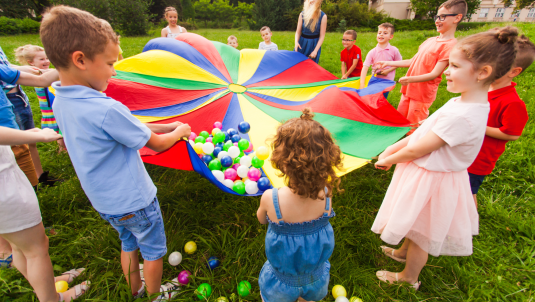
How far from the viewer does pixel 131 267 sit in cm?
158

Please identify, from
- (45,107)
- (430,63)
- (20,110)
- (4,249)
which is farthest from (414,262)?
(45,107)

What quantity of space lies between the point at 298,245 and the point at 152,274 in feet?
2.86

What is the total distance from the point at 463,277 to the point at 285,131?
1.72 meters

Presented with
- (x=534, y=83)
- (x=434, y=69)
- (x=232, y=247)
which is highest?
(x=434, y=69)

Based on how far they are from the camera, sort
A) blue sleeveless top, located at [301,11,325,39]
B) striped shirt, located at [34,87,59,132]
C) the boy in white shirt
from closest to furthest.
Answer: striped shirt, located at [34,87,59,132], blue sleeveless top, located at [301,11,325,39], the boy in white shirt

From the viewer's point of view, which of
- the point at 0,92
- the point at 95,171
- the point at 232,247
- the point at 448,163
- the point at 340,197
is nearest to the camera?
the point at 95,171

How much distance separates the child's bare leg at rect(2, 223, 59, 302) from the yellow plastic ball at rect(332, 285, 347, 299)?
1657mm

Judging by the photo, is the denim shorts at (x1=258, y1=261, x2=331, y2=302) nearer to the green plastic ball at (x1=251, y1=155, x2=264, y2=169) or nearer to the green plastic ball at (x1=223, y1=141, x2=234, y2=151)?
the green plastic ball at (x1=251, y1=155, x2=264, y2=169)

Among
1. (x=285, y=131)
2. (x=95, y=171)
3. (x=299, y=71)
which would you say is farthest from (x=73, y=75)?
(x=299, y=71)

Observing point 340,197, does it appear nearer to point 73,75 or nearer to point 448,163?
point 448,163

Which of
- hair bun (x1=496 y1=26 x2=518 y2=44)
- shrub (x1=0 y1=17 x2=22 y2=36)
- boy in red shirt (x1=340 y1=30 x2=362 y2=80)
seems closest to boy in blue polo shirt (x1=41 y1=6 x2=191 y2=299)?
hair bun (x1=496 y1=26 x2=518 y2=44)

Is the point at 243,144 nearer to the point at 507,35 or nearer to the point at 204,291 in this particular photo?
the point at 204,291

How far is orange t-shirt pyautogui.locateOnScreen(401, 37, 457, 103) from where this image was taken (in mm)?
2422

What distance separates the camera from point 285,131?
117 centimetres
